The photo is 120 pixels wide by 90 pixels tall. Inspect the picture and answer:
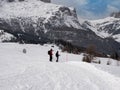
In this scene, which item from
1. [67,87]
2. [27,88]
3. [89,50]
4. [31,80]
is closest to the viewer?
[27,88]

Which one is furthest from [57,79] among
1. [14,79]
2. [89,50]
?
[89,50]

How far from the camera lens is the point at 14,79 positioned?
24422 millimetres

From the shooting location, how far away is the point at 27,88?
20.5 meters

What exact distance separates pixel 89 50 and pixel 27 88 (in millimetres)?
104504

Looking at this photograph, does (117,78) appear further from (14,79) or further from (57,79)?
(14,79)

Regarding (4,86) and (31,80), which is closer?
(4,86)

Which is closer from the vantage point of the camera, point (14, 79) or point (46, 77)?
point (14, 79)

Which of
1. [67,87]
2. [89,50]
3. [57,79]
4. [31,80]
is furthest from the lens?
[89,50]

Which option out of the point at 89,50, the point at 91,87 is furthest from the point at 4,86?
the point at 89,50

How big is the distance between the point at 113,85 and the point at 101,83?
1685 mm

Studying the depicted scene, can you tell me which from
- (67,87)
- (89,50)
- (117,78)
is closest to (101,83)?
(117,78)

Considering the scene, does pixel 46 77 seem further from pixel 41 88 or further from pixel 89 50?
pixel 89 50

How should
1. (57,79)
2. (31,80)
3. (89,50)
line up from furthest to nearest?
(89,50)
(57,79)
(31,80)

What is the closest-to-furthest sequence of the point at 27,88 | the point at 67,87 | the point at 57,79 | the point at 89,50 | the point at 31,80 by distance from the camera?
1. the point at 27,88
2. the point at 67,87
3. the point at 31,80
4. the point at 57,79
5. the point at 89,50
